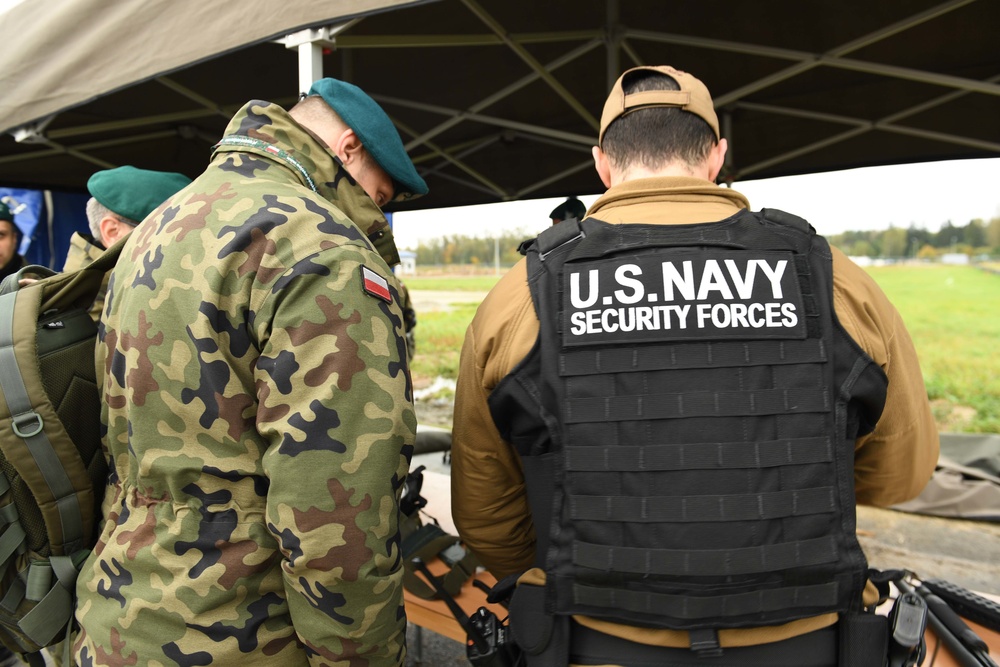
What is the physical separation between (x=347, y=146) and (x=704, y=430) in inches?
33.9

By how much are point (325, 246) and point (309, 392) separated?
0.78ft

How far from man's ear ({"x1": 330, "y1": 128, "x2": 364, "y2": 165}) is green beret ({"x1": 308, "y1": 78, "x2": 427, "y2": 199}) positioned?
2 centimetres

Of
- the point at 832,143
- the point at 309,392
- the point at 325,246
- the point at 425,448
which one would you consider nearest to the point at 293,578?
the point at 309,392

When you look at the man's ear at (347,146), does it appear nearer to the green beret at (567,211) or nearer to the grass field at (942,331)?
the green beret at (567,211)

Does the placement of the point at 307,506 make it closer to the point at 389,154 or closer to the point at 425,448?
the point at 389,154

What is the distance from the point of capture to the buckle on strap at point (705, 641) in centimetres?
101

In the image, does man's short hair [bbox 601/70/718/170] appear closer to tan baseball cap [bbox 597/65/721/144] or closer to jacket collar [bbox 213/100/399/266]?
tan baseball cap [bbox 597/65/721/144]

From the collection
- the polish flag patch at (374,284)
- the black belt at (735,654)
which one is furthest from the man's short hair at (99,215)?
the black belt at (735,654)

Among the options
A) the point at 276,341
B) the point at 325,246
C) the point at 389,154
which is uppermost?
the point at 389,154

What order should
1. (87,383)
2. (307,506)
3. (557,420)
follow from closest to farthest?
1. (307,506)
2. (557,420)
3. (87,383)

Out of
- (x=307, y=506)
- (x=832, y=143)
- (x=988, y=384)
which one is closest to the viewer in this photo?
(x=307, y=506)

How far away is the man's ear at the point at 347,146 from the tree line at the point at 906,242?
7.56 meters

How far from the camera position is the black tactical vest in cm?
99

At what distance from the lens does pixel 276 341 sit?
3.21 feet
